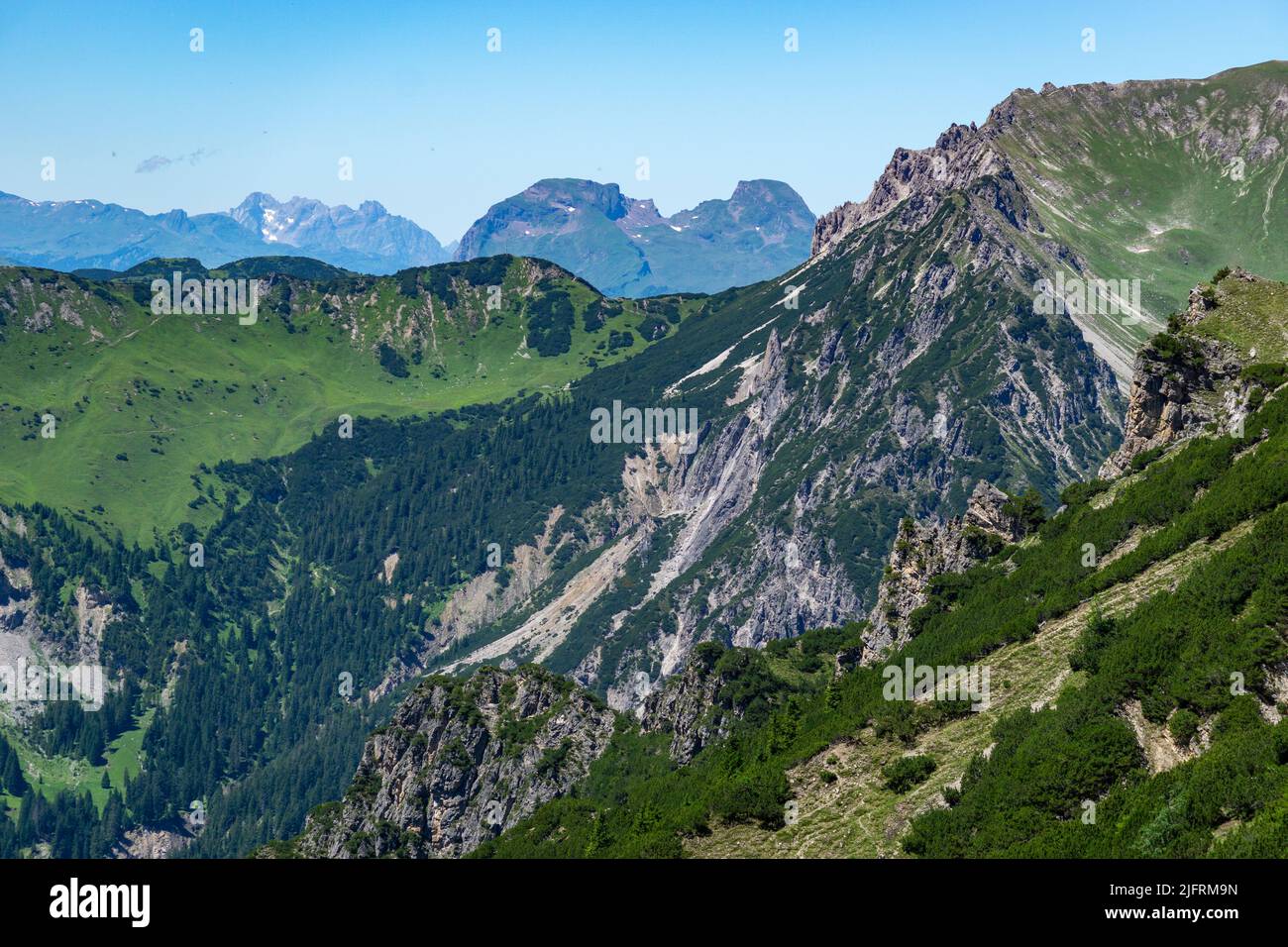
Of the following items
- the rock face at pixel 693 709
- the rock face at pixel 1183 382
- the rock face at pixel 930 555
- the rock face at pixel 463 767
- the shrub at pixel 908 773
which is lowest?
the rock face at pixel 463 767

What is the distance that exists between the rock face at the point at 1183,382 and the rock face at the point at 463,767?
270ft

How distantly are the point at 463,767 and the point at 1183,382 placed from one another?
4293 inches

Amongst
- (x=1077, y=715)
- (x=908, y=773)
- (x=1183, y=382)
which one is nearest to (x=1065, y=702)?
(x=1077, y=715)

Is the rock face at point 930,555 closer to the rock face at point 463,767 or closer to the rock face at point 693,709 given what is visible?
the rock face at point 693,709

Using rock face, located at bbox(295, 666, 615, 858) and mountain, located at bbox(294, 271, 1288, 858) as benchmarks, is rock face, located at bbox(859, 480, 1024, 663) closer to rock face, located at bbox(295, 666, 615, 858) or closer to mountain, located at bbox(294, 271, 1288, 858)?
mountain, located at bbox(294, 271, 1288, 858)

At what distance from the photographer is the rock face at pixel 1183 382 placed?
12738cm

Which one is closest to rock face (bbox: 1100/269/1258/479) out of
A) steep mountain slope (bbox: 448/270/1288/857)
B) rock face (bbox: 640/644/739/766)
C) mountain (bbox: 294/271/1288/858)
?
mountain (bbox: 294/271/1288/858)

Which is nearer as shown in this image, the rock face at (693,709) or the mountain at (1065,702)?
the mountain at (1065,702)

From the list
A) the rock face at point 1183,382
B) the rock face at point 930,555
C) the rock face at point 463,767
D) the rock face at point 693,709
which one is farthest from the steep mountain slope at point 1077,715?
the rock face at point 463,767

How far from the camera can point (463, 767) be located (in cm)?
18262

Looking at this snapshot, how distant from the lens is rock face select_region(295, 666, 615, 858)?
172 metres

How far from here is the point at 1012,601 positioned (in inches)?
4488

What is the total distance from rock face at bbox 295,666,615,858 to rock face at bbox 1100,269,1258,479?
270 ft
